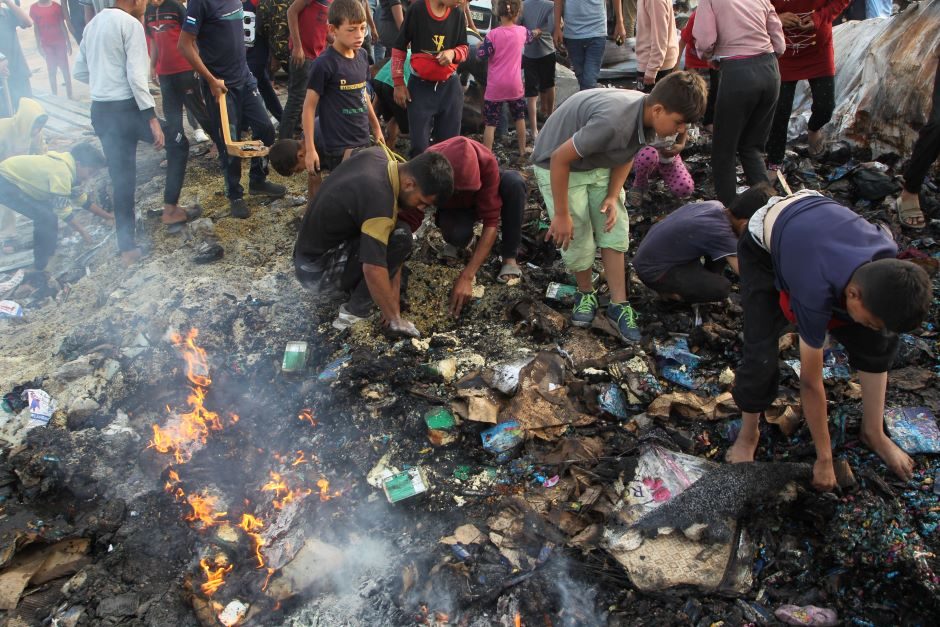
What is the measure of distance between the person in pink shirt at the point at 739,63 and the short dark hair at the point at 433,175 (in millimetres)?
2161

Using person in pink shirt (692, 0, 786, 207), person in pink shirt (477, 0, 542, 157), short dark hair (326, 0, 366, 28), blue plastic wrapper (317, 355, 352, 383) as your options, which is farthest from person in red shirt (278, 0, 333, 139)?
person in pink shirt (692, 0, 786, 207)

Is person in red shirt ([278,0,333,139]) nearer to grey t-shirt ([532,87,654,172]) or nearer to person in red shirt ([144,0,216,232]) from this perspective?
person in red shirt ([144,0,216,232])

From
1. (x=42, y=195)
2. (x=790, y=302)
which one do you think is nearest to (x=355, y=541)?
(x=790, y=302)

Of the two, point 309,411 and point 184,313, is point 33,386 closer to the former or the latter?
point 184,313

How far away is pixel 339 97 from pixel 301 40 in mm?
1440

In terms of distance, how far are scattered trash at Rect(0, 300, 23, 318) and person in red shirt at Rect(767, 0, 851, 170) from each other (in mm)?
6724

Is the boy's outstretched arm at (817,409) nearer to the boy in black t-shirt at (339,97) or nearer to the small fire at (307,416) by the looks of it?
the small fire at (307,416)

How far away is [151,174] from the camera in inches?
284

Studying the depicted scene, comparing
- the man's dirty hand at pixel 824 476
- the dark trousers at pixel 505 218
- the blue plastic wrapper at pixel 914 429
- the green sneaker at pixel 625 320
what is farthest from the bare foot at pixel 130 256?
the blue plastic wrapper at pixel 914 429

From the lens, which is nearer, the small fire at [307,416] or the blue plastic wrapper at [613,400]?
the blue plastic wrapper at [613,400]

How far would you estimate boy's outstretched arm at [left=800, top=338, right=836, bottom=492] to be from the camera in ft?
8.50

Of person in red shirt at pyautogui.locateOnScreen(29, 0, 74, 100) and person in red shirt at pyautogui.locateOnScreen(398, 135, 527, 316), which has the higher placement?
person in red shirt at pyautogui.locateOnScreen(29, 0, 74, 100)

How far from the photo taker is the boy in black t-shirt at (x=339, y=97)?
467cm

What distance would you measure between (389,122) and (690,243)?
3802mm
